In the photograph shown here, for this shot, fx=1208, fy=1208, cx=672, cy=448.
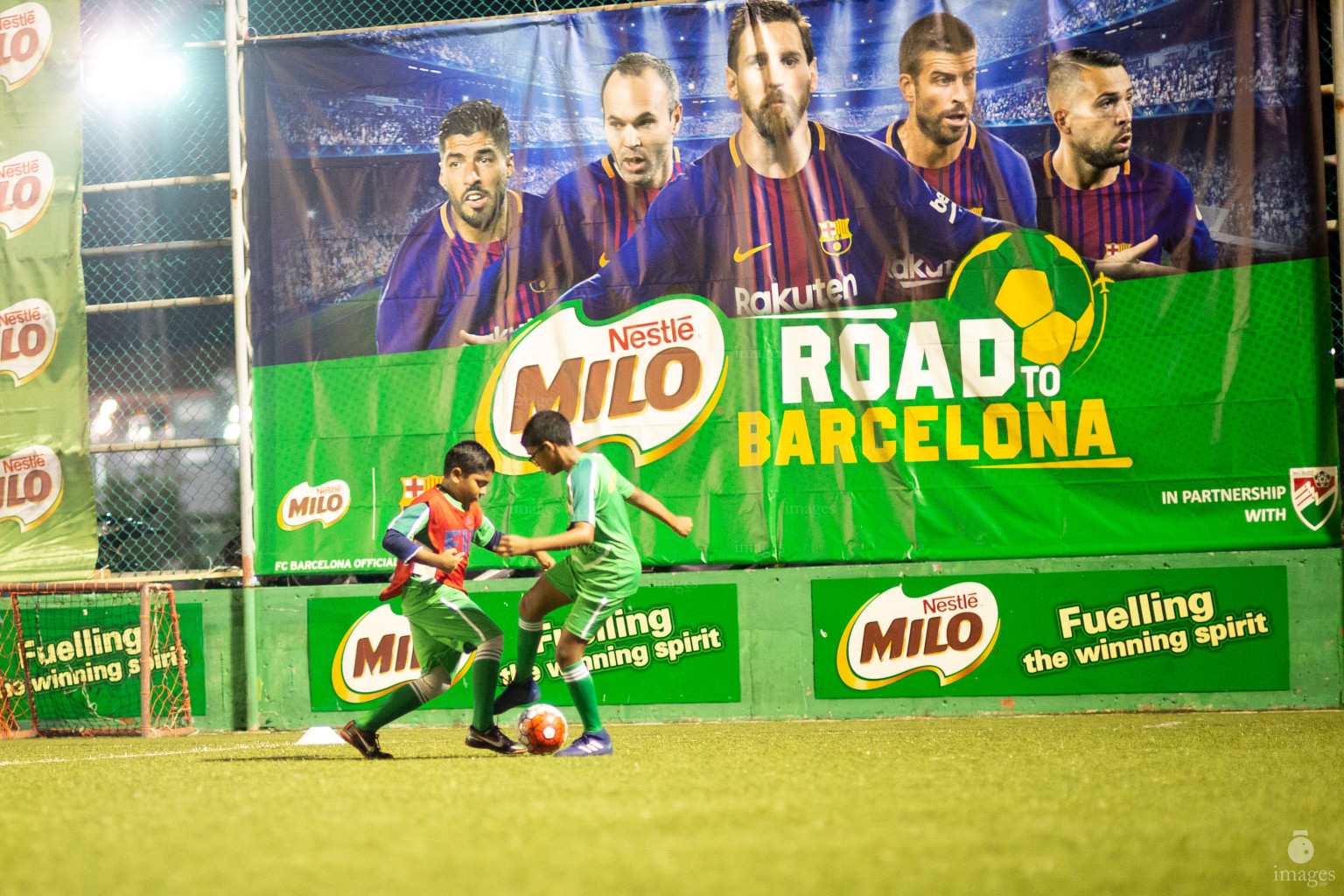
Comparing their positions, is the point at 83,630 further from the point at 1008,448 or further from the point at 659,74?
the point at 1008,448

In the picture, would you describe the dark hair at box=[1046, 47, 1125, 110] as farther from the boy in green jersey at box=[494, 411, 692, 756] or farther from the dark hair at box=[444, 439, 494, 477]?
the dark hair at box=[444, 439, 494, 477]

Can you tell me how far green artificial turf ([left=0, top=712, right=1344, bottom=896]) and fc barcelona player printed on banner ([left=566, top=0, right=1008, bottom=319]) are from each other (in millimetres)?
3745

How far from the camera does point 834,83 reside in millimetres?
8992

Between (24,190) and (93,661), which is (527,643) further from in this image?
(24,190)

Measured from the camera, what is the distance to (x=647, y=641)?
8.83 metres

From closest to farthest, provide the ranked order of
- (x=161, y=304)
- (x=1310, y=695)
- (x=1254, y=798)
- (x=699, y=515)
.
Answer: (x=1254, y=798), (x=1310, y=695), (x=699, y=515), (x=161, y=304)

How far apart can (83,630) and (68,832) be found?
612cm

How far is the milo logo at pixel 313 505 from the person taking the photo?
9.23m

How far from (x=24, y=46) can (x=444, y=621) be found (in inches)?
276

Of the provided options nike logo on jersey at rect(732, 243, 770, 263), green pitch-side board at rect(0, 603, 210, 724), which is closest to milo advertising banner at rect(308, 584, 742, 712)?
green pitch-side board at rect(0, 603, 210, 724)

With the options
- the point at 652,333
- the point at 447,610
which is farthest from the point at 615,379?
the point at 447,610

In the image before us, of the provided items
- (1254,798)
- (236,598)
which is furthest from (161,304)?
(1254,798)

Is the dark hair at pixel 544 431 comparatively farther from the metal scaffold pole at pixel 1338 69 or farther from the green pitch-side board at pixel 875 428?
the metal scaffold pole at pixel 1338 69

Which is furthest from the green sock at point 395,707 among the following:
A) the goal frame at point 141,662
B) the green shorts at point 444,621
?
the goal frame at point 141,662
